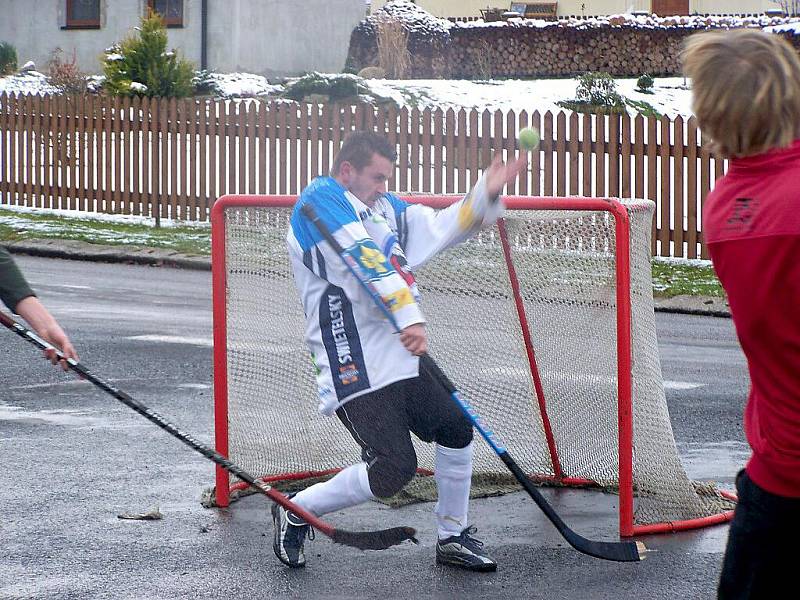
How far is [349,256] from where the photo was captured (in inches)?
187

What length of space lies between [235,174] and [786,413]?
58.3 ft

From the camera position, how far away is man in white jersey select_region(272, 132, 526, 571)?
4.84 m

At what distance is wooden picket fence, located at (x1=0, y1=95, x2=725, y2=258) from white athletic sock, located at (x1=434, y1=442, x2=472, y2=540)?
1042 centimetres

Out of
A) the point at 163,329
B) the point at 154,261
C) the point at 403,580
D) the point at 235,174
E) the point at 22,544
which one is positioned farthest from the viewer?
the point at 235,174

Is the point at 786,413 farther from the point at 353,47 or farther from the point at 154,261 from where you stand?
the point at 353,47

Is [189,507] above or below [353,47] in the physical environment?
below

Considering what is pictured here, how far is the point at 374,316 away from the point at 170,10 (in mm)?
29105

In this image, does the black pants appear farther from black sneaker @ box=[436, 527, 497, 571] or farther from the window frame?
the window frame

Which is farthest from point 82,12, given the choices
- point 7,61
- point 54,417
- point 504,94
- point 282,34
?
point 54,417

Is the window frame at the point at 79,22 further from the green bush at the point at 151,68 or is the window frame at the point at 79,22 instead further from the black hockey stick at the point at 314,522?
the black hockey stick at the point at 314,522

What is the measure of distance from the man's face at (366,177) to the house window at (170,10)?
28315mm

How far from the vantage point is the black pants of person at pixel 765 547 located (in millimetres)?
2809

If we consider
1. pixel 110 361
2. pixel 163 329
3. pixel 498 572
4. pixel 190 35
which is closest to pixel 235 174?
pixel 163 329

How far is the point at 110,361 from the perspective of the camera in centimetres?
955
